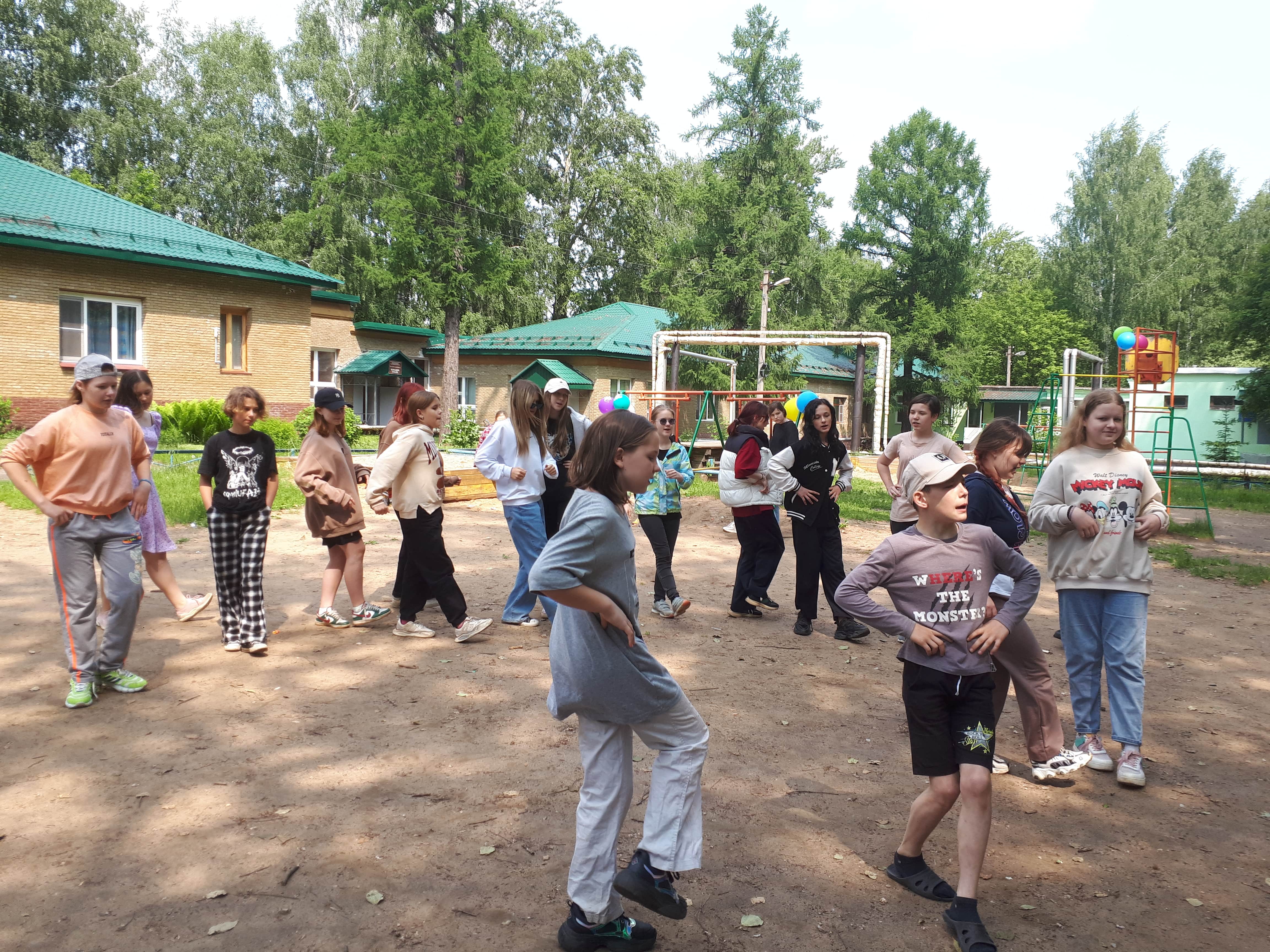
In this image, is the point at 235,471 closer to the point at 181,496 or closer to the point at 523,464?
the point at 523,464

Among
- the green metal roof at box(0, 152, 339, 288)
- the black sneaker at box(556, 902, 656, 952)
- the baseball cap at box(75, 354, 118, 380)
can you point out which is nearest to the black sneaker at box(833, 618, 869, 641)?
the black sneaker at box(556, 902, 656, 952)

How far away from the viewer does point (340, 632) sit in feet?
23.3

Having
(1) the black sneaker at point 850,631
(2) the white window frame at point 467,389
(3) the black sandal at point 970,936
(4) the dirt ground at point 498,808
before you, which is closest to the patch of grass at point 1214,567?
(4) the dirt ground at point 498,808

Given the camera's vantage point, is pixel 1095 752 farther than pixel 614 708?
Yes

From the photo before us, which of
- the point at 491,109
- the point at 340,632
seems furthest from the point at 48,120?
the point at 340,632

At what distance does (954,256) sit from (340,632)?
40.3 m

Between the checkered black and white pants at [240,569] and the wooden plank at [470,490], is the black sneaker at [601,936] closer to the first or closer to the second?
the checkered black and white pants at [240,569]

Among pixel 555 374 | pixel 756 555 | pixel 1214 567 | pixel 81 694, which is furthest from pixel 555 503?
pixel 555 374

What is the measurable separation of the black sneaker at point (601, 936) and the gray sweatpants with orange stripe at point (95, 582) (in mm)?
3588

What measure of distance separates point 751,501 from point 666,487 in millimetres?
717

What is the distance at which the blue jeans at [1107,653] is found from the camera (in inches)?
178

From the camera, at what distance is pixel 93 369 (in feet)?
17.3

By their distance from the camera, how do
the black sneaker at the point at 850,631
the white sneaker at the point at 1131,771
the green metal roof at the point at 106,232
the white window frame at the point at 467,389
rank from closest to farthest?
the white sneaker at the point at 1131,771 < the black sneaker at the point at 850,631 < the green metal roof at the point at 106,232 < the white window frame at the point at 467,389

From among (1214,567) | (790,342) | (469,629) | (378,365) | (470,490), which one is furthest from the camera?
(378,365)
